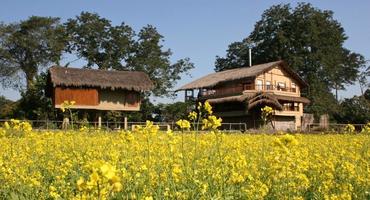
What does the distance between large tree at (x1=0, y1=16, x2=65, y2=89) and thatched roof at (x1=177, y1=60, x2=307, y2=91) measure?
43.5 feet

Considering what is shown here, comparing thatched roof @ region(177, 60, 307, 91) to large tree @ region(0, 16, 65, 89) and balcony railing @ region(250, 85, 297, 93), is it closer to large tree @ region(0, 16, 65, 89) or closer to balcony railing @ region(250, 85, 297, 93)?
balcony railing @ region(250, 85, 297, 93)

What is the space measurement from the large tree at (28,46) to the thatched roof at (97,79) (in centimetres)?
1285

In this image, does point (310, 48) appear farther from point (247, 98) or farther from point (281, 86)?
point (247, 98)

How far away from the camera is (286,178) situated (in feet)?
12.7

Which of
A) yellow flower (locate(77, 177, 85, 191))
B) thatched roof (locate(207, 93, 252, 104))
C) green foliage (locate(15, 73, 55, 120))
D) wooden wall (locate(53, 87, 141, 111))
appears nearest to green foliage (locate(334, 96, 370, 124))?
thatched roof (locate(207, 93, 252, 104))

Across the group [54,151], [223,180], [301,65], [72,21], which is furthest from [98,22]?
[223,180]

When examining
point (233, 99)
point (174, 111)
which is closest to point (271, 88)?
point (233, 99)

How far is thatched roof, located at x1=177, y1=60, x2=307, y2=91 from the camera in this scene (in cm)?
4091

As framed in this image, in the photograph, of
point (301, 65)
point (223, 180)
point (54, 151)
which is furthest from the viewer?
point (301, 65)

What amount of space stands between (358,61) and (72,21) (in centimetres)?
3318

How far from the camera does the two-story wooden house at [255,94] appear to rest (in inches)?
1492

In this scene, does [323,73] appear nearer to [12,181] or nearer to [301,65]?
[301,65]

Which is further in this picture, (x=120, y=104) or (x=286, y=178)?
(x=120, y=104)

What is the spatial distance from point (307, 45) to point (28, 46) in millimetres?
28146
